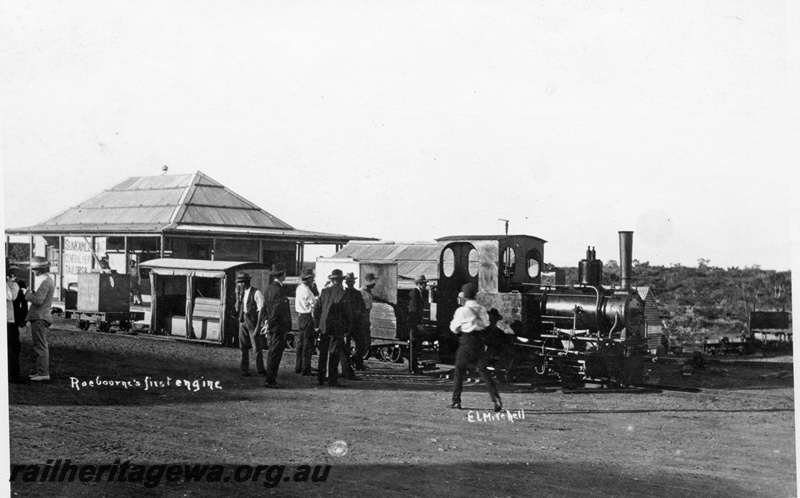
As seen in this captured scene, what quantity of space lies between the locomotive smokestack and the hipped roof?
7857mm

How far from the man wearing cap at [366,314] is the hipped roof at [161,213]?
3522mm

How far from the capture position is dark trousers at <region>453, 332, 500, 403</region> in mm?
8625

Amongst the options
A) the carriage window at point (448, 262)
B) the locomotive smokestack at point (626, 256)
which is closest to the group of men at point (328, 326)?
the carriage window at point (448, 262)

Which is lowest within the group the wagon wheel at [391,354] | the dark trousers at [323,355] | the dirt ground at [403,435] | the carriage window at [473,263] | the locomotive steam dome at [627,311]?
the dirt ground at [403,435]

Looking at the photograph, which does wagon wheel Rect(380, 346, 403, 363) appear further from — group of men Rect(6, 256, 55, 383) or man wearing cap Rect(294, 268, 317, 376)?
group of men Rect(6, 256, 55, 383)

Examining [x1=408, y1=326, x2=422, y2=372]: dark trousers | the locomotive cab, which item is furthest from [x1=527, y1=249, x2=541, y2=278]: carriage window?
[x1=408, y1=326, x2=422, y2=372]: dark trousers

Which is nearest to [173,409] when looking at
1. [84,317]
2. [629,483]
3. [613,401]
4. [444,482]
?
[444,482]

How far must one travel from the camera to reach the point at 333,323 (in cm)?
1039

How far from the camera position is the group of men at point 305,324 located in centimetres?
Result: 1003

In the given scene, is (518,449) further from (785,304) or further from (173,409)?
(785,304)

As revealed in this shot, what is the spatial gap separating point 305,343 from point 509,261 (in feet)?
12.2

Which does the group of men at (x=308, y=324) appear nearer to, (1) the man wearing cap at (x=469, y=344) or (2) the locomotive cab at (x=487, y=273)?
(1) the man wearing cap at (x=469, y=344)

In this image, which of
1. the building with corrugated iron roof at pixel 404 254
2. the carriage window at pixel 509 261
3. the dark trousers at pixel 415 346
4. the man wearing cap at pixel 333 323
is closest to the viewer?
the man wearing cap at pixel 333 323

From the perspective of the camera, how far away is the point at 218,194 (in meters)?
16.5
